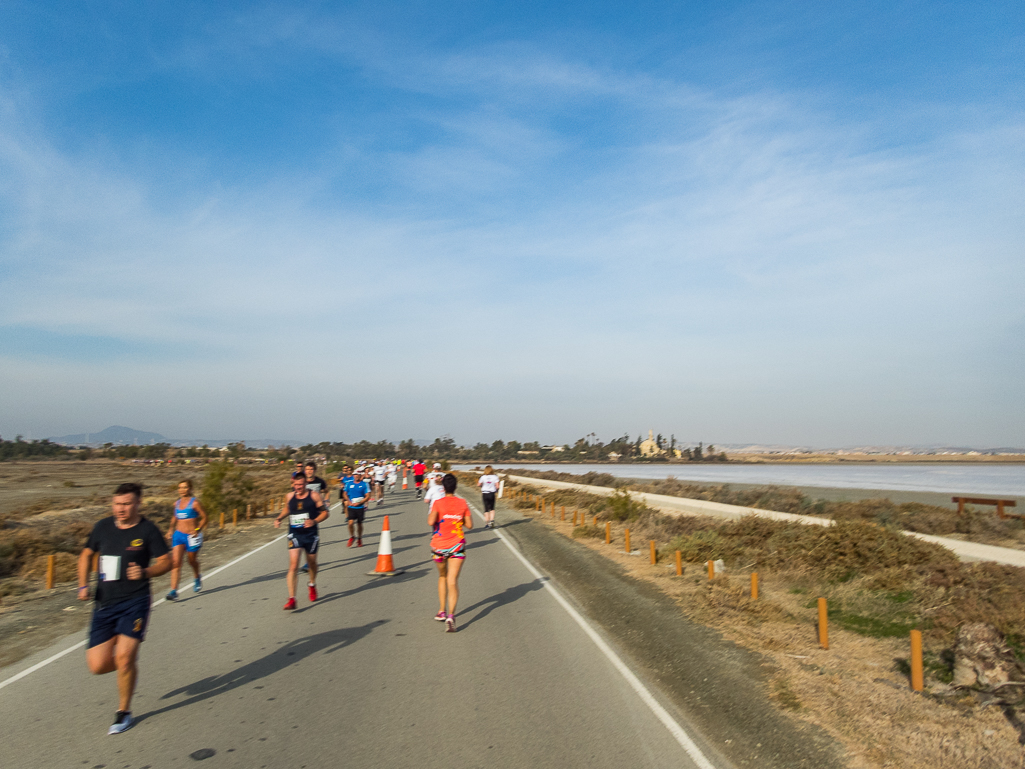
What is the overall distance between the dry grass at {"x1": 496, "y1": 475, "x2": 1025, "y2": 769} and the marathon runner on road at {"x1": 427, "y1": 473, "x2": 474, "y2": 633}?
142 inches

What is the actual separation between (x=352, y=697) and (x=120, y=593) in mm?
2118

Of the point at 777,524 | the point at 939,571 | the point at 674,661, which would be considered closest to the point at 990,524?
the point at 777,524

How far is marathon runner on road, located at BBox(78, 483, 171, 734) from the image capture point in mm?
5133

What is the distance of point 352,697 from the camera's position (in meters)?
5.80

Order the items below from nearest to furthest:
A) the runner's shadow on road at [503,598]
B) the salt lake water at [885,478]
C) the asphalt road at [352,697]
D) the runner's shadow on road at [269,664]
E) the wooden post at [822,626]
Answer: the asphalt road at [352,697] < the runner's shadow on road at [269,664] < the wooden post at [822,626] < the runner's shadow on road at [503,598] < the salt lake water at [885,478]

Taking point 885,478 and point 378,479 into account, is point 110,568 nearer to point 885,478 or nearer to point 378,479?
point 378,479

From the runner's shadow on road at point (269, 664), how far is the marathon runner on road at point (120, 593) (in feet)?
1.75

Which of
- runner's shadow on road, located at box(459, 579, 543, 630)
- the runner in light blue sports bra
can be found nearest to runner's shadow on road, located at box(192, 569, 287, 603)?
the runner in light blue sports bra

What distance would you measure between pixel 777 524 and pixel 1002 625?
8.64 meters

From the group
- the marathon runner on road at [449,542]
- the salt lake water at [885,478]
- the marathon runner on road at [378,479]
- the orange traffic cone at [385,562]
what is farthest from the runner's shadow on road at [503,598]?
the salt lake water at [885,478]

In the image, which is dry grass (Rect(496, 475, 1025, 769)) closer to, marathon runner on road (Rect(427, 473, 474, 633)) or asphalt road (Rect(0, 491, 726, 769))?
asphalt road (Rect(0, 491, 726, 769))

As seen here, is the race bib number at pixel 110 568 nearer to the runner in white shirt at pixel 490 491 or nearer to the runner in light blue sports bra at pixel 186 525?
the runner in light blue sports bra at pixel 186 525

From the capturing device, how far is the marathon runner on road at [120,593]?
5.13 metres

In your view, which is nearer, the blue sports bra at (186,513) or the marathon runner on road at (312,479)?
the blue sports bra at (186,513)
